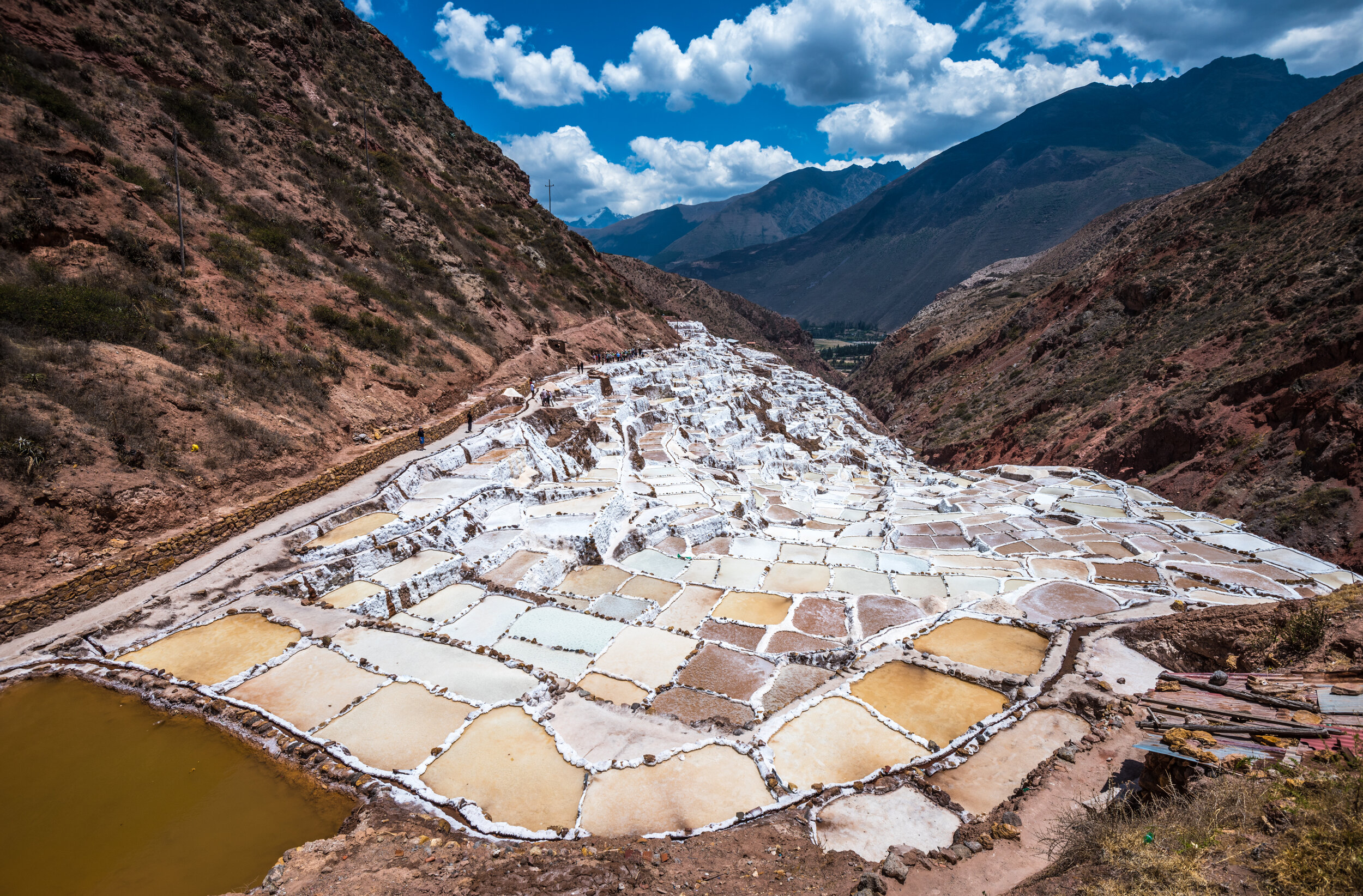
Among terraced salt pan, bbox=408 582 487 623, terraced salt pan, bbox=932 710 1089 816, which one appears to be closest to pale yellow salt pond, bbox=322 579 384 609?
terraced salt pan, bbox=408 582 487 623

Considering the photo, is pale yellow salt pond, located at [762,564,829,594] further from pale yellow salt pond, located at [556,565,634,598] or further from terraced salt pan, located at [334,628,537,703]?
terraced salt pan, located at [334,628,537,703]

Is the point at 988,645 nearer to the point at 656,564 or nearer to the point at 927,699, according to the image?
the point at 927,699

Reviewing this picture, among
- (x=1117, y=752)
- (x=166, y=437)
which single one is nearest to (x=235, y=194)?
(x=166, y=437)

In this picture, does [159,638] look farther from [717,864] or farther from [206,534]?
[717,864]

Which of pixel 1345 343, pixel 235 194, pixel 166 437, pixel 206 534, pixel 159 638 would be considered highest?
pixel 235 194

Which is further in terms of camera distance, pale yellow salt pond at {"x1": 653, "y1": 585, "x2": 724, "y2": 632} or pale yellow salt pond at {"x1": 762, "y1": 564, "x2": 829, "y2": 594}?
pale yellow salt pond at {"x1": 762, "y1": 564, "x2": 829, "y2": 594}
